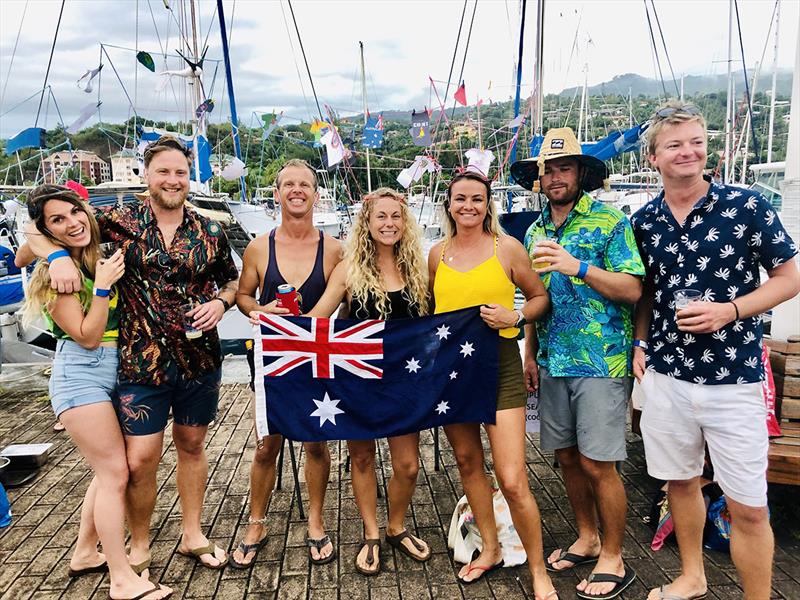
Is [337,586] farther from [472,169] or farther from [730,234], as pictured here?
[730,234]

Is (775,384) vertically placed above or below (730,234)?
below

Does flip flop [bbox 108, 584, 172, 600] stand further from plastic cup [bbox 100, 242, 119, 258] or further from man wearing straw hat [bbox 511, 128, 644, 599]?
man wearing straw hat [bbox 511, 128, 644, 599]

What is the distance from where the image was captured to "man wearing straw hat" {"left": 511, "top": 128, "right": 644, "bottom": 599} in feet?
9.23

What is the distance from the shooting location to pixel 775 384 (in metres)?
3.64

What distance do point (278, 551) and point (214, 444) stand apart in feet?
6.32

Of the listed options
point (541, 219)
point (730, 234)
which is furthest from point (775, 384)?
point (541, 219)

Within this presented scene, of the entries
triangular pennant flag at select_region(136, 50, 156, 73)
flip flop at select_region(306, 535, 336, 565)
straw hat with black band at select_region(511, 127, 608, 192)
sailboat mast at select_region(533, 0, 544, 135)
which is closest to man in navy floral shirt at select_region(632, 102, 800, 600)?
straw hat with black band at select_region(511, 127, 608, 192)

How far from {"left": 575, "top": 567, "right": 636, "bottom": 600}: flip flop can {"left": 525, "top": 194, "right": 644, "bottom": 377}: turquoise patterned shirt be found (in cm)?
109

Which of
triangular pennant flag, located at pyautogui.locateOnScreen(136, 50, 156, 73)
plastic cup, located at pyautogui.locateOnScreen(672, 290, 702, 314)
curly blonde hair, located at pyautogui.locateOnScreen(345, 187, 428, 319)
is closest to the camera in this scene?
plastic cup, located at pyautogui.locateOnScreen(672, 290, 702, 314)

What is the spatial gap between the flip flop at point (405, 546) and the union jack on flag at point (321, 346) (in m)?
1.04

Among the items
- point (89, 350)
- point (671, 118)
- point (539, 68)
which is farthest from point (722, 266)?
point (539, 68)

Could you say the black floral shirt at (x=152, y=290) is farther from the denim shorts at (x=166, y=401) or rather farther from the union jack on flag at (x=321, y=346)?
the union jack on flag at (x=321, y=346)

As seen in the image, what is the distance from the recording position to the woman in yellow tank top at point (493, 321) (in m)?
2.93

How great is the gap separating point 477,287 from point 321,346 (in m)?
0.94
